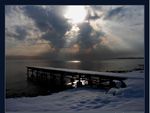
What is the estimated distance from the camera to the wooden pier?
4004mm

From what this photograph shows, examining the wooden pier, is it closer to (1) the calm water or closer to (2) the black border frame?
(1) the calm water

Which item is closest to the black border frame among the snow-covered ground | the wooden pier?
the snow-covered ground

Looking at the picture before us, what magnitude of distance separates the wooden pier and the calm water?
61 mm

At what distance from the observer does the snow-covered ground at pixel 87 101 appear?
402cm

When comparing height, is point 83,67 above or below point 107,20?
below

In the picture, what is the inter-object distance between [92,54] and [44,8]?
2.68 ft

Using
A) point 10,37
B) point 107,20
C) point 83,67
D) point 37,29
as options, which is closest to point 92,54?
point 83,67

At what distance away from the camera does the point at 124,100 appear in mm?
4051

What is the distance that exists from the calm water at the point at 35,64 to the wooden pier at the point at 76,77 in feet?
0.20
